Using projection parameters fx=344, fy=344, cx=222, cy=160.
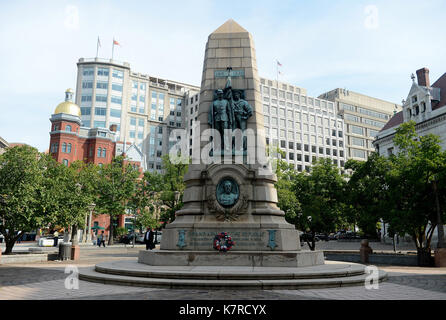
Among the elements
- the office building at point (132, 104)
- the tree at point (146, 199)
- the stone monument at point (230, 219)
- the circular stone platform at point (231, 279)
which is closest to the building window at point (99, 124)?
the office building at point (132, 104)

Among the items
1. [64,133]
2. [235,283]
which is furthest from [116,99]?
[235,283]

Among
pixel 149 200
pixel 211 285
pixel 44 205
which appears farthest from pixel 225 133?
pixel 149 200

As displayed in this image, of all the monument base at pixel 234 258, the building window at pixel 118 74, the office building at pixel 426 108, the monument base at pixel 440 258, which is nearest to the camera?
the monument base at pixel 234 258

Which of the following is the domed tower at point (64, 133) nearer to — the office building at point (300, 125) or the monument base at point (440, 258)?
the office building at point (300, 125)

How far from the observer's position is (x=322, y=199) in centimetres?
2831

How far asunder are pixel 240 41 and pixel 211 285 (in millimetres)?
11840

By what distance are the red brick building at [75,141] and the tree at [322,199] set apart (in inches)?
1890

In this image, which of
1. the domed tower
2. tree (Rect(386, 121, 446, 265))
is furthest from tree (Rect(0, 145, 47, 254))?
the domed tower

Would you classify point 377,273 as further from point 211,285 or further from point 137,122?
point 137,122

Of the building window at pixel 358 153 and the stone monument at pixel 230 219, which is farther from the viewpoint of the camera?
the building window at pixel 358 153

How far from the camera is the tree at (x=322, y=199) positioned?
2775 cm

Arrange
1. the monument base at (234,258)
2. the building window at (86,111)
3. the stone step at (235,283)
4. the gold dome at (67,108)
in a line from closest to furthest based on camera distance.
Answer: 1. the stone step at (235,283)
2. the monument base at (234,258)
3. the gold dome at (67,108)
4. the building window at (86,111)

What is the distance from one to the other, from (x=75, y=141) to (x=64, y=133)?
270 centimetres

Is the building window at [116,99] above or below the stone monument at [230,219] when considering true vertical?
above
